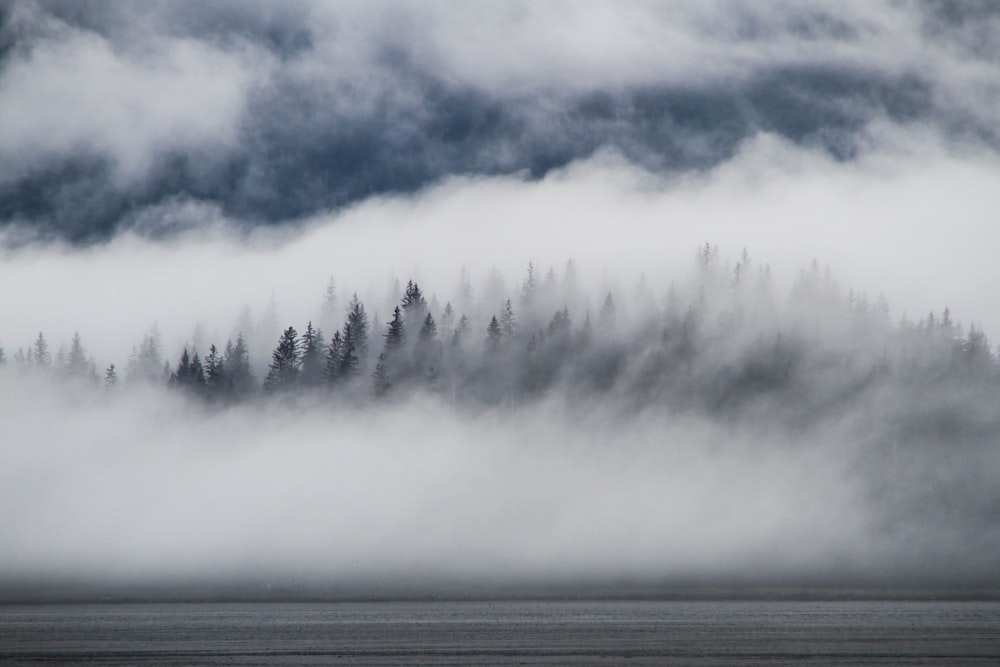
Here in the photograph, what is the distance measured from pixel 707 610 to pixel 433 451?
74.8m

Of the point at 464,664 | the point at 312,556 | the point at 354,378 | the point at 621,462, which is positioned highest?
the point at 354,378

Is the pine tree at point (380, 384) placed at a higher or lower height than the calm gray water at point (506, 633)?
higher

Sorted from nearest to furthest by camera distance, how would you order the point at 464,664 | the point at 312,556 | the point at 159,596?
the point at 464,664, the point at 159,596, the point at 312,556

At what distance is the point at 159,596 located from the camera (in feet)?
409

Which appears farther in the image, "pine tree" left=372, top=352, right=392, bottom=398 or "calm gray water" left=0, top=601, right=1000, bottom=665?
"pine tree" left=372, top=352, right=392, bottom=398

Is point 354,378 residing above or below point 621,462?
above

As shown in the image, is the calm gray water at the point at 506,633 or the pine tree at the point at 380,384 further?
the pine tree at the point at 380,384

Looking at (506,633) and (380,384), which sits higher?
(380,384)

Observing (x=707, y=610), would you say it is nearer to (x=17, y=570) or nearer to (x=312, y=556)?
(x=312, y=556)

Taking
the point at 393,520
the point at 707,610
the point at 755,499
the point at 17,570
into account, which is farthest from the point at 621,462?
the point at 17,570

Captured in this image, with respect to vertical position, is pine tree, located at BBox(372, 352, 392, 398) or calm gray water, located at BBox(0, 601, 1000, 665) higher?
pine tree, located at BBox(372, 352, 392, 398)

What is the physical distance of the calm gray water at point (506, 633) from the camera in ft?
260

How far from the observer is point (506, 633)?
92000mm

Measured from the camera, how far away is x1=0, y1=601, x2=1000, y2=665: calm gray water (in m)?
79.2
